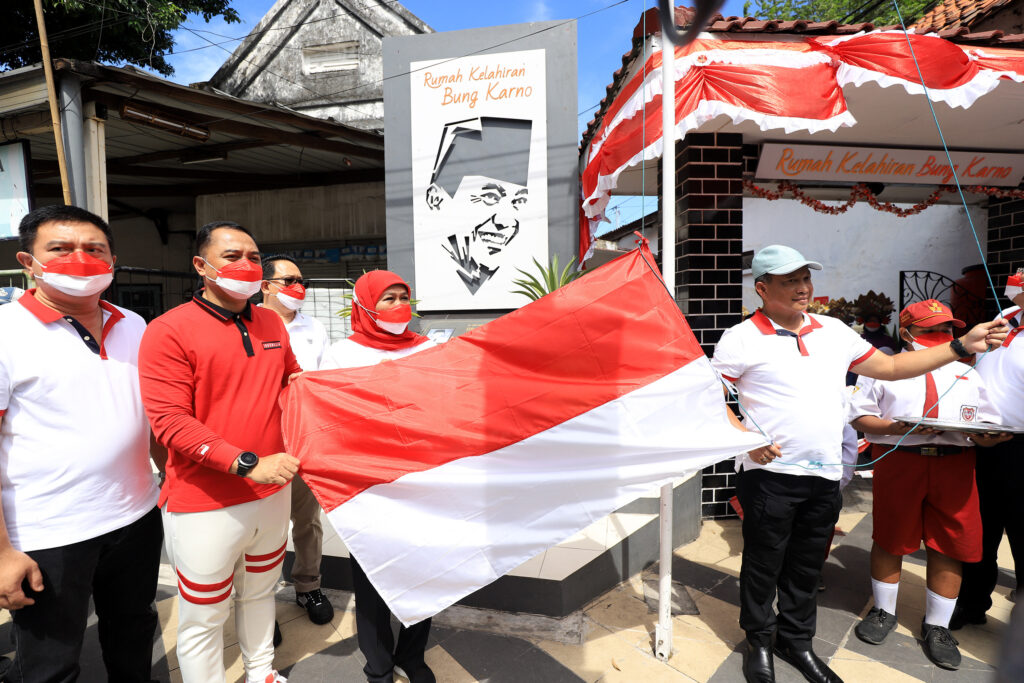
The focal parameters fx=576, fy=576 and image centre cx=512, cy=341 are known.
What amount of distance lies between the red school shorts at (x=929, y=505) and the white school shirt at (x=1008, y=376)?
301 mm

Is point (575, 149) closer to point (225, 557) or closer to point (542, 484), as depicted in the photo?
point (542, 484)

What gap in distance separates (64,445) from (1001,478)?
4.35m

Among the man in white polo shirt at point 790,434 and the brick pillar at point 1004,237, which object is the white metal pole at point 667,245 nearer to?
the man in white polo shirt at point 790,434

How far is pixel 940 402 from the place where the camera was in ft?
9.84

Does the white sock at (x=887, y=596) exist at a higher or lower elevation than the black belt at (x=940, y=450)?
lower

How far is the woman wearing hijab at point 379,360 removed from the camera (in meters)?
2.46

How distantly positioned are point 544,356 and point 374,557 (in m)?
1.07

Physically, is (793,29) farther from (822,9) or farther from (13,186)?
(822,9)

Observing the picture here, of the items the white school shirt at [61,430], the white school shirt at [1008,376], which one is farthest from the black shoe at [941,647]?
the white school shirt at [61,430]

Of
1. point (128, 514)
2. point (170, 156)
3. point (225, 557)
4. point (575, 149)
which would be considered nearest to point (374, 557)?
point (225, 557)

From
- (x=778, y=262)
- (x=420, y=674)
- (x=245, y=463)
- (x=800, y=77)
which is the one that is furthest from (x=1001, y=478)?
(x=245, y=463)

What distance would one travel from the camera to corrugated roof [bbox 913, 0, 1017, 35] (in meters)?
6.21

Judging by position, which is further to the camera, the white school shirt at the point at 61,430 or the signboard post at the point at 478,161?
the signboard post at the point at 478,161

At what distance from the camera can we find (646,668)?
2850mm
